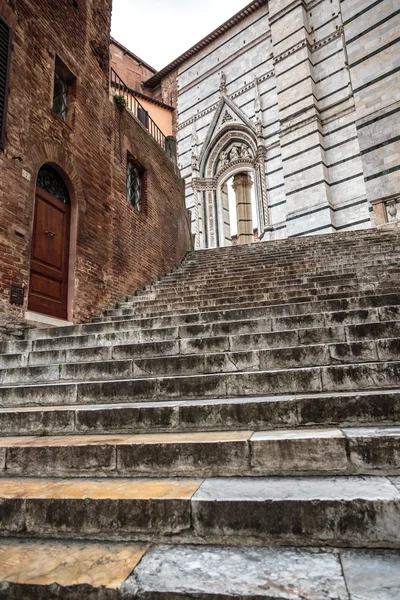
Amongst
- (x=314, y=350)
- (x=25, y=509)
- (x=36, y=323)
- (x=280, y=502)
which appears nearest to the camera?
(x=280, y=502)

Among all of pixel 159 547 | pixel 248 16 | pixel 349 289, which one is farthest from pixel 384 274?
pixel 248 16

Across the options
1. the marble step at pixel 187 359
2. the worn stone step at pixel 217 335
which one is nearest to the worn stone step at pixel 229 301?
the worn stone step at pixel 217 335

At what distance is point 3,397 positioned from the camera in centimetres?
354

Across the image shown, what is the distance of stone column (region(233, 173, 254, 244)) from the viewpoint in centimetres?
2031

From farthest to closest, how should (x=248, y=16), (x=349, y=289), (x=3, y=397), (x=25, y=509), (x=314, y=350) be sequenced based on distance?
(x=248, y=16), (x=349, y=289), (x=3, y=397), (x=314, y=350), (x=25, y=509)

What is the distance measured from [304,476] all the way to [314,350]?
1448 millimetres

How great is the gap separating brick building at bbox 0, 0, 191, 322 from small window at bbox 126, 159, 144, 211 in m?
0.03

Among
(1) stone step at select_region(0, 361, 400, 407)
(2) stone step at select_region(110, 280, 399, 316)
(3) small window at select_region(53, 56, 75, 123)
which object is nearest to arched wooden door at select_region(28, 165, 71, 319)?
(2) stone step at select_region(110, 280, 399, 316)

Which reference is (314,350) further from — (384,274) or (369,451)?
(384,274)

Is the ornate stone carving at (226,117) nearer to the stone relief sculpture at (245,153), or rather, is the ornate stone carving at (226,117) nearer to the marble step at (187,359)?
the stone relief sculpture at (245,153)

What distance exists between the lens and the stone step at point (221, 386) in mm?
2602

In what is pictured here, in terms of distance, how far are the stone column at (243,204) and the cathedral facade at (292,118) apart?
2.3 inches

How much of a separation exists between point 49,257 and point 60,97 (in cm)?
367

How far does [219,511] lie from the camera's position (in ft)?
5.11
